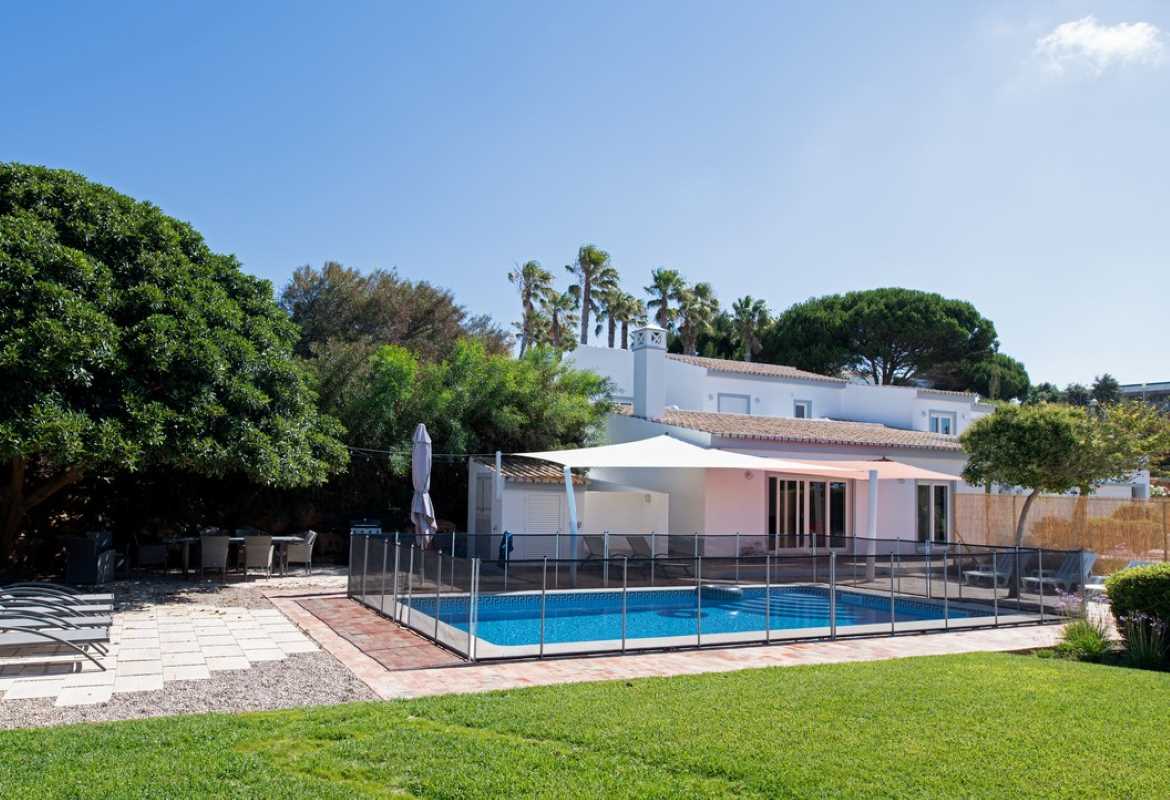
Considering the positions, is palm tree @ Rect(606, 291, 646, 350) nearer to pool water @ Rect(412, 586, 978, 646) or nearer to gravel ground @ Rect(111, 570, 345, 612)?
gravel ground @ Rect(111, 570, 345, 612)

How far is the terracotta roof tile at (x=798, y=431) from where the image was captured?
24000 millimetres

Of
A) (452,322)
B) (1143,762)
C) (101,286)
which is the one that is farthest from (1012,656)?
(452,322)

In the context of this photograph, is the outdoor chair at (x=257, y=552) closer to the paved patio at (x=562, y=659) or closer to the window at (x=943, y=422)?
the paved patio at (x=562, y=659)

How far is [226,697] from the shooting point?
7.84m

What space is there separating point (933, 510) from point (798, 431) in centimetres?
498

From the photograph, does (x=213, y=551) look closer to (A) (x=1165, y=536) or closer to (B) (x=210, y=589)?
(B) (x=210, y=589)

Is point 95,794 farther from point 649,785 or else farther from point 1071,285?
point 1071,285

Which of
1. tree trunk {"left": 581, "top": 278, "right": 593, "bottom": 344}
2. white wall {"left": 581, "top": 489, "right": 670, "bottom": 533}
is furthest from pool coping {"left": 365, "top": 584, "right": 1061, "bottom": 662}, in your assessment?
tree trunk {"left": 581, "top": 278, "right": 593, "bottom": 344}

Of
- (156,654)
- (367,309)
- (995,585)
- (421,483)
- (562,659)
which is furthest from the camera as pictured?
(367,309)

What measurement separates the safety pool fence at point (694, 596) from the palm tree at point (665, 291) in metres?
40.8

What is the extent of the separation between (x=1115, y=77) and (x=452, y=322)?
2338 centimetres

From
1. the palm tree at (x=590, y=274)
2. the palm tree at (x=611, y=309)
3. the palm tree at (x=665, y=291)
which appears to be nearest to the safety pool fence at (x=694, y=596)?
the palm tree at (x=590, y=274)

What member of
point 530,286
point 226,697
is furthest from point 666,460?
point 530,286

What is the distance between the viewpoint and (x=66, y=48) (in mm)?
14109
